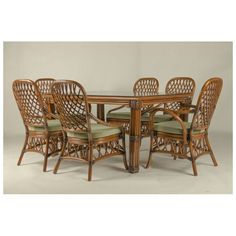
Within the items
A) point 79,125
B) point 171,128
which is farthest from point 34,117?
point 171,128

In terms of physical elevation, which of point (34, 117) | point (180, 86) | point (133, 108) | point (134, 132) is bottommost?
point (134, 132)

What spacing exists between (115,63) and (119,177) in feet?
10.5

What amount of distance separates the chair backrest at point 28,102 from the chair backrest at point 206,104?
5.16ft

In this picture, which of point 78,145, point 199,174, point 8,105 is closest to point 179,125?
point 199,174

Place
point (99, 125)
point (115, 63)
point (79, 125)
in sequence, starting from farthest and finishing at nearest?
point (115, 63) < point (99, 125) < point (79, 125)

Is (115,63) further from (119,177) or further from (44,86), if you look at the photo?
(119,177)

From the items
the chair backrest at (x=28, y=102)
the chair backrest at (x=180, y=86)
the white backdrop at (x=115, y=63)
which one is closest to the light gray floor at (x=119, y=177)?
the chair backrest at (x=28, y=102)

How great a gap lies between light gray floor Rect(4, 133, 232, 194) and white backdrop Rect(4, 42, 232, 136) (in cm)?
216

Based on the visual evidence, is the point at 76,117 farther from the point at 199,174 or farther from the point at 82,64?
the point at 82,64

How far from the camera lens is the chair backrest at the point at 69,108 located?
3.16 m

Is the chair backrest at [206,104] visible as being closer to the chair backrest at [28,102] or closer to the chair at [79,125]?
the chair at [79,125]

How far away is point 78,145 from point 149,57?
3.14m

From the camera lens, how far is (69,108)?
3229 mm

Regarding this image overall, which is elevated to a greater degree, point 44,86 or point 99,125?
point 44,86
